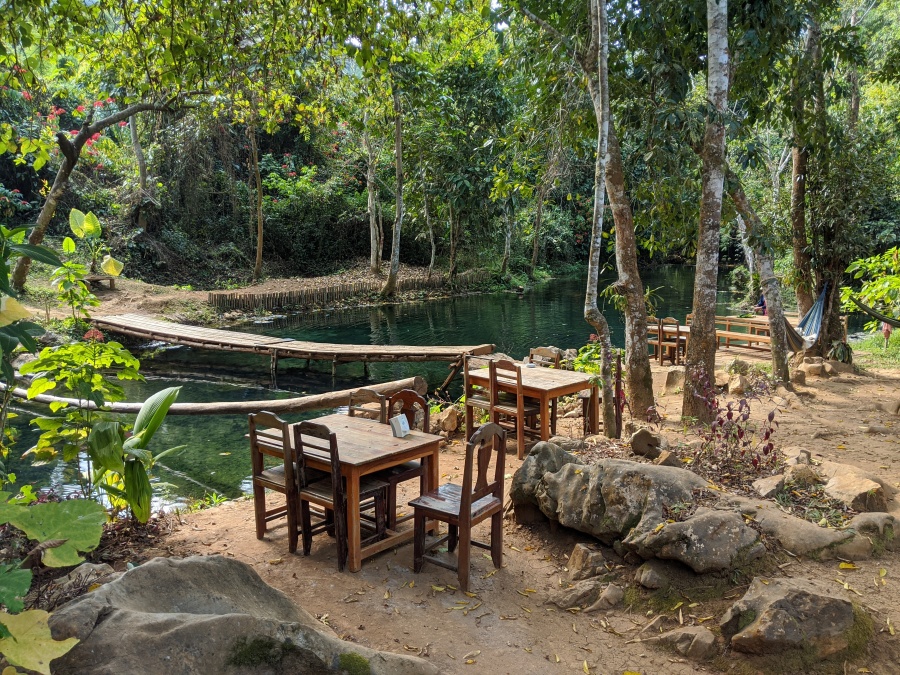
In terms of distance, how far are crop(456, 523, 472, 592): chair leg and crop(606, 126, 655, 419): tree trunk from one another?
145 inches

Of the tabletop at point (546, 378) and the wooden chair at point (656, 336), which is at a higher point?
the tabletop at point (546, 378)

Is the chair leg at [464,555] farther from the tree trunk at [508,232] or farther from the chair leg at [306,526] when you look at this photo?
the tree trunk at [508,232]

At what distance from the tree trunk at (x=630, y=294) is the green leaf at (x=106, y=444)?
5.08 metres

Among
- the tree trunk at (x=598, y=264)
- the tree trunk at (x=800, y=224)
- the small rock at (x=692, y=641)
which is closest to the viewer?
the small rock at (x=692, y=641)

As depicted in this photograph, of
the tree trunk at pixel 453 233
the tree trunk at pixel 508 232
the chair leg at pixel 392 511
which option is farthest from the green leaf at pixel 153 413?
the tree trunk at pixel 508 232

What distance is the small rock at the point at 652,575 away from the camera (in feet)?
12.1

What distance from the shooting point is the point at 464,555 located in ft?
12.9

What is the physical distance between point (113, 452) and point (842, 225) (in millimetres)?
9876

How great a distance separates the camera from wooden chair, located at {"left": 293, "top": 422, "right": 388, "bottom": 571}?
4129 millimetres

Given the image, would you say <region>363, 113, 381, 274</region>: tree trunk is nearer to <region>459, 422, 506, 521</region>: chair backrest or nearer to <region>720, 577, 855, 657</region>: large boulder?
<region>459, 422, 506, 521</region>: chair backrest

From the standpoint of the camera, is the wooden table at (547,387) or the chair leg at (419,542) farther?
the wooden table at (547,387)

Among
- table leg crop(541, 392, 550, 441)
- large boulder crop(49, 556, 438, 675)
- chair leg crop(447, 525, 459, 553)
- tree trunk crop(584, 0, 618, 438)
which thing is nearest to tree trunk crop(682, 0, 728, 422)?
tree trunk crop(584, 0, 618, 438)

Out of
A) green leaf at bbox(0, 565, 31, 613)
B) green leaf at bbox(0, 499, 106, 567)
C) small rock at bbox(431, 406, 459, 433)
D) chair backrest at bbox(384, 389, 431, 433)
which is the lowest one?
small rock at bbox(431, 406, 459, 433)

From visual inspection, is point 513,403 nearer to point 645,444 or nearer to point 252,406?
point 645,444
